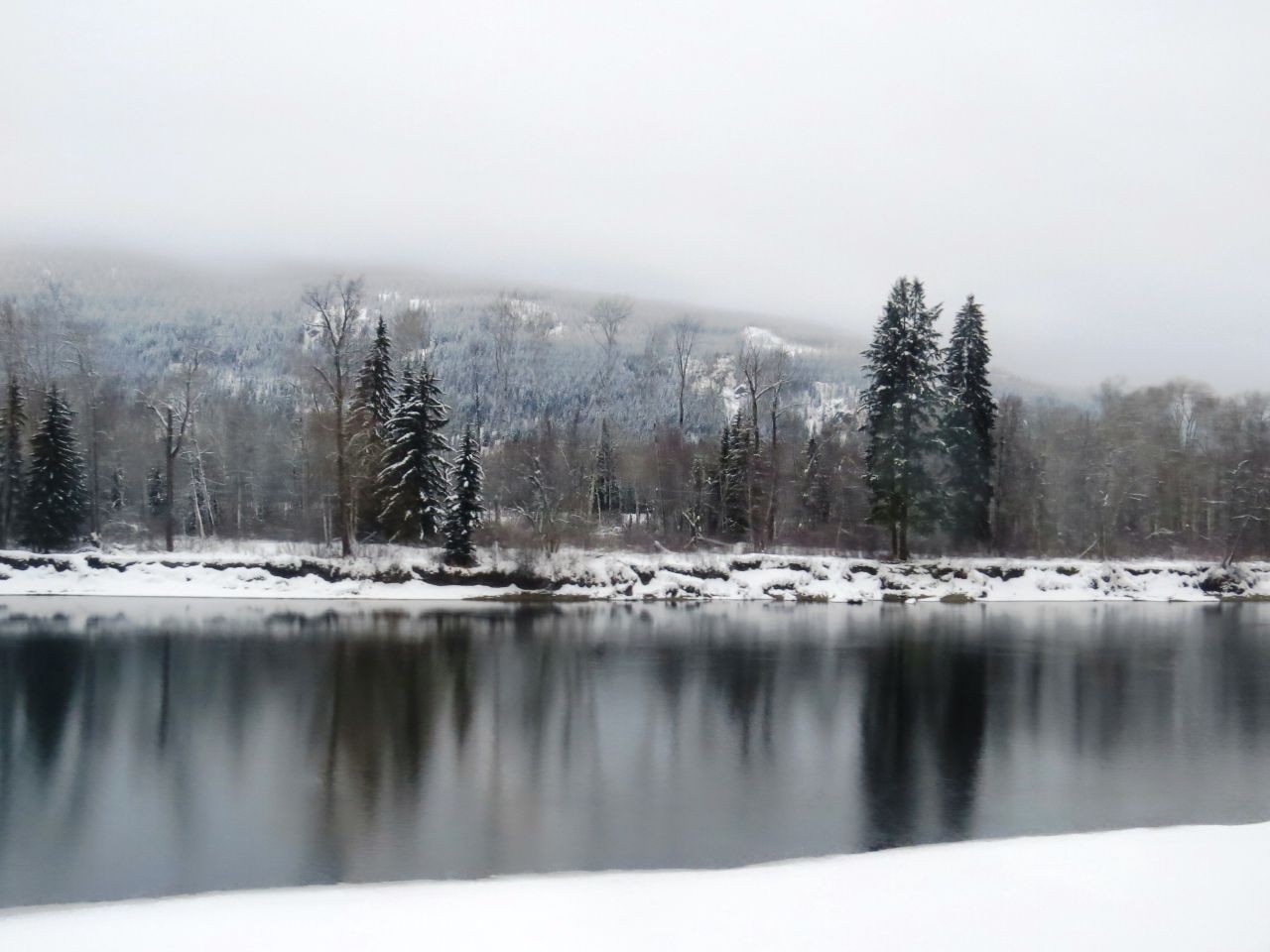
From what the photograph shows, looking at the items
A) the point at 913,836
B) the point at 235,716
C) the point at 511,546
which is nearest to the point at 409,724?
the point at 235,716

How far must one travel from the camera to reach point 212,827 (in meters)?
11.1

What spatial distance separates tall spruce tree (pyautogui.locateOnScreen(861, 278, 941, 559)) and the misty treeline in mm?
111

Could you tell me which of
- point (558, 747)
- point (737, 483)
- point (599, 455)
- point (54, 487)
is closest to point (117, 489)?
point (54, 487)

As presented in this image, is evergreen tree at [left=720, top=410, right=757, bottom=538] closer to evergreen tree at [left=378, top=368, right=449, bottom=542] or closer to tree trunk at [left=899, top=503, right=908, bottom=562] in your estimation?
tree trunk at [left=899, top=503, right=908, bottom=562]

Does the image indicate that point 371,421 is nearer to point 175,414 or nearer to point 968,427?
point 175,414

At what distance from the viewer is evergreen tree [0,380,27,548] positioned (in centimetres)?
4103

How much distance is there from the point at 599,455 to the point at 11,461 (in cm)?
3702

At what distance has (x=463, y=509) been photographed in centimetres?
3922

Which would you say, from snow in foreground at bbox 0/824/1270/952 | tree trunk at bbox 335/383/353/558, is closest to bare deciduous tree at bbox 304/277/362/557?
tree trunk at bbox 335/383/353/558

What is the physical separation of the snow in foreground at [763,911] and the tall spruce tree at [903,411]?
36495mm

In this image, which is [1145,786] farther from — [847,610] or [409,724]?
[847,610]

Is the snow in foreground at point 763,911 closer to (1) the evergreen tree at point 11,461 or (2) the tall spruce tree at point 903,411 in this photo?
(2) the tall spruce tree at point 903,411

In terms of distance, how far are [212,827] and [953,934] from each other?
8446 millimetres

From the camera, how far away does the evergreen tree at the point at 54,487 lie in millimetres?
39906
